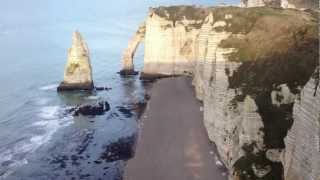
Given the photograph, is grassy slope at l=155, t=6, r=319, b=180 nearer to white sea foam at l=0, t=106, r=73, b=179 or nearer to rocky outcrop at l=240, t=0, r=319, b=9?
white sea foam at l=0, t=106, r=73, b=179

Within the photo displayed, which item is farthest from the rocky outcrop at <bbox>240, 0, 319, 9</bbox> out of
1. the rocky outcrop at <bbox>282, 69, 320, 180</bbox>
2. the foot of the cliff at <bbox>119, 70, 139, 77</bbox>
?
the rocky outcrop at <bbox>282, 69, 320, 180</bbox>

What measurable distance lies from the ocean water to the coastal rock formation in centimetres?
209

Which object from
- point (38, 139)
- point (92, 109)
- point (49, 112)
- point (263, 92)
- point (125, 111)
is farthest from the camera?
point (49, 112)

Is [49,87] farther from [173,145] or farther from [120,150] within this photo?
[173,145]

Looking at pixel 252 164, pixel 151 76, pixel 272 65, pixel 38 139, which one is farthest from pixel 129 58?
pixel 252 164

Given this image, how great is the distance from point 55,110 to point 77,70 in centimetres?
978

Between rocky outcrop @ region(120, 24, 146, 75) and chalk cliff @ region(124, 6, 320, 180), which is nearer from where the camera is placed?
chalk cliff @ region(124, 6, 320, 180)

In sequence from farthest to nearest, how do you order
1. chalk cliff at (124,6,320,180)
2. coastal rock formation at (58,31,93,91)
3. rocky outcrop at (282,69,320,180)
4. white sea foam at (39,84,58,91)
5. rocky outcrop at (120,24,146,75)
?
rocky outcrop at (120,24,146,75) → white sea foam at (39,84,58,91) → coastal rock formation at (58,31,93,91) → chalk cliff at (124,6,320,180) → rocky outcrop at (282,69,320,180)

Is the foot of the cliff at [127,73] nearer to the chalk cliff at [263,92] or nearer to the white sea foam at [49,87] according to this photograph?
the white sea foam at [49,87]

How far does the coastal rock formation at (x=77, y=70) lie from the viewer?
244ft

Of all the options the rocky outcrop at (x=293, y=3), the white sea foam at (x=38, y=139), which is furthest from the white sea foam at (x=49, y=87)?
the rocky outcrop at (x=293, y=3)

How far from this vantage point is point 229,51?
141 feet

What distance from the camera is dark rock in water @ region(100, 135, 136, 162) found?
157 feet

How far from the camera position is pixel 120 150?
49688 mm
